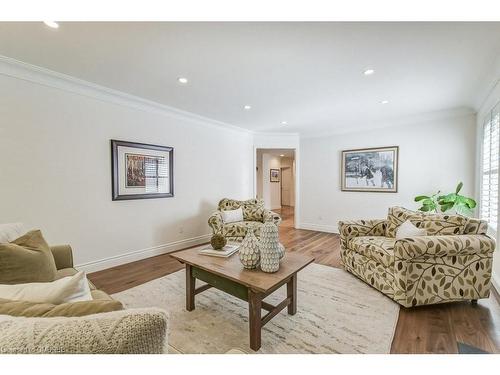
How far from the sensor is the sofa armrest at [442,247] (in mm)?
2031

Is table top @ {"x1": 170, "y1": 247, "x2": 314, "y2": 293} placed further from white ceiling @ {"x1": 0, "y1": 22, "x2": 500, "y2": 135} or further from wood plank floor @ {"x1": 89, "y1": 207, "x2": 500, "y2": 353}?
white ceiling @ {"x1": 0, "y1": 22, "x2": 500, "y2": 135}

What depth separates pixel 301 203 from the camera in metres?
5.85

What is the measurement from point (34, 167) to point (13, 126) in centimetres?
45

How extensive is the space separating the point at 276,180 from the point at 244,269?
7649 mm

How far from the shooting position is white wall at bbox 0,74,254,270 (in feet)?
8.04

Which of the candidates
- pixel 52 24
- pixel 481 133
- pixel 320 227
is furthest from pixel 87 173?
pixel 481 133

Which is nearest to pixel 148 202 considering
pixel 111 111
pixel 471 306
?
pixel 111 111

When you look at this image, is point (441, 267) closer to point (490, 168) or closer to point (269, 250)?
point (269, 250)

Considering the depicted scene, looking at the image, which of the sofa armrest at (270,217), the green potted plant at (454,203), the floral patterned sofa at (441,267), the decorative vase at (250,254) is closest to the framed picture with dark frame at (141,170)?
the sofa armrest at (270,217)

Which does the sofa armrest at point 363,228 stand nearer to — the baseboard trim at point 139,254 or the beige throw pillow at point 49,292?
the baseboard trim at point 139,254

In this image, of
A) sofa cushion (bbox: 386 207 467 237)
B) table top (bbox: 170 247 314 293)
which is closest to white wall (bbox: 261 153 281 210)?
sofa cushion (bbox: 386 207 467 237)

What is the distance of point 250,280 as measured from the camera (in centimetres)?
165

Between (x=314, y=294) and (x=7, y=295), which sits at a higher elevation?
(x=7, y=295)
